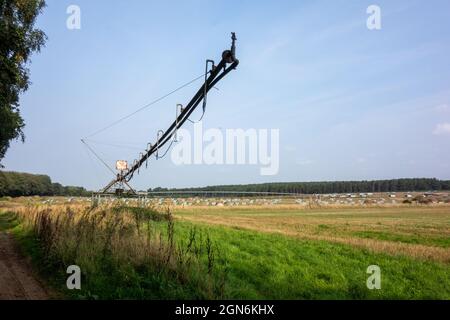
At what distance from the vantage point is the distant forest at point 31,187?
123062 mm

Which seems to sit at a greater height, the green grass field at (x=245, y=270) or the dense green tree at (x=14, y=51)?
the dense green tree at (x=14, y=51)

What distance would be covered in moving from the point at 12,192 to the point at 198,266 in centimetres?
13153

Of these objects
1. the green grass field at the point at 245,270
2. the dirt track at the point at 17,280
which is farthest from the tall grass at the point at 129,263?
the dirt track at the point at 17,280

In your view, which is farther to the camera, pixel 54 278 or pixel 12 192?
pixel 12 192

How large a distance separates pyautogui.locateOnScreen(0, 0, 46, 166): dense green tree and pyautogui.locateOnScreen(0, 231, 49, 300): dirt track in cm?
627

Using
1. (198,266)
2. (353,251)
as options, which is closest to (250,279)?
(198,266)

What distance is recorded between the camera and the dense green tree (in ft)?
48.0

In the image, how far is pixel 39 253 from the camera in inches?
481

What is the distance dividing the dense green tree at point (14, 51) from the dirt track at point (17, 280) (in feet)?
20.6

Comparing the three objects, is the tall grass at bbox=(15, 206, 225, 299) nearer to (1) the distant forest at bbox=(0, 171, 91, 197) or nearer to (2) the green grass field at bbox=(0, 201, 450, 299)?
(2) the green grass field at bbox=(0, 201, 450, 299)

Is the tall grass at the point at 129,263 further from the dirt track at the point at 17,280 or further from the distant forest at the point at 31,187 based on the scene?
the distant forest at the point at 31,187

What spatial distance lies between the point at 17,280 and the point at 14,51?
10.00 metres
